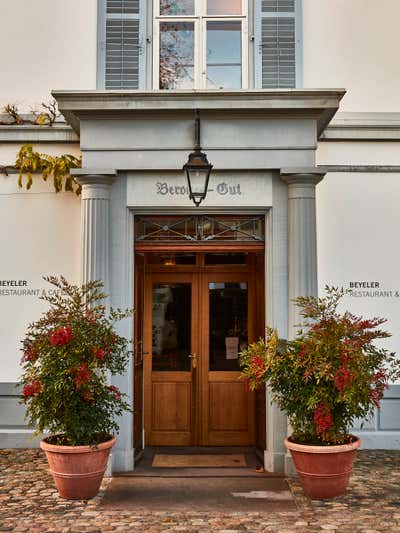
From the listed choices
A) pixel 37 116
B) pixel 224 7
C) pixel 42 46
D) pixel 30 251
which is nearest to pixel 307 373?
pixel 30 251

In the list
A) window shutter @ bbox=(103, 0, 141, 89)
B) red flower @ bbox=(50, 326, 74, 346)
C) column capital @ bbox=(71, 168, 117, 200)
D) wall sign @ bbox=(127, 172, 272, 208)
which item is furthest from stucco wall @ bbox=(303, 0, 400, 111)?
red flower @ bbox=(50, 326, 74, 346)

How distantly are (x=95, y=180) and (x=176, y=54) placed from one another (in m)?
2.36

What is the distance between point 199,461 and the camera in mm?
7340

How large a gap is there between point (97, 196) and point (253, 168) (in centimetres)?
194

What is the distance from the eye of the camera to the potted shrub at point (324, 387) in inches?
219

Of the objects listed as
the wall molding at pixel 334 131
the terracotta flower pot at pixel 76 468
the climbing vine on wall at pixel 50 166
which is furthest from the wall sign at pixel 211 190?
the terracotta flower pot at pixel 76 468

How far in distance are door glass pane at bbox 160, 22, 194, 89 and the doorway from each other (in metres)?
2.44

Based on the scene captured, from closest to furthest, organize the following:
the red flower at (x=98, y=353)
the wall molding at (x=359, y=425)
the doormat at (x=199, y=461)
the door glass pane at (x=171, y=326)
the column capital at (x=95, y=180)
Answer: the red flower at (x=98, y=353), the column capital at (x=95, y=180), the doormat at (x=199, y=461), the wall molding at (x=359, y=425), the door glass pane at (x=171, y=326)

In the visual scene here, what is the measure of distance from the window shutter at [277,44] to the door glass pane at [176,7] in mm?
995

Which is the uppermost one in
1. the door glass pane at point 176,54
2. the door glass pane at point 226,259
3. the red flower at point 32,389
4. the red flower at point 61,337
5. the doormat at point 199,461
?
the door glass pane at point 176,54

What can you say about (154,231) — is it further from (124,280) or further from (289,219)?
(289,219)

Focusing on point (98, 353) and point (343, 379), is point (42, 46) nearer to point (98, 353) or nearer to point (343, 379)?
point (98, 353)

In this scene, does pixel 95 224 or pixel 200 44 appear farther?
pixel 200 44

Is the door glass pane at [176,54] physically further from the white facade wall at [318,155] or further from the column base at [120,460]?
the column base at [120,460]
